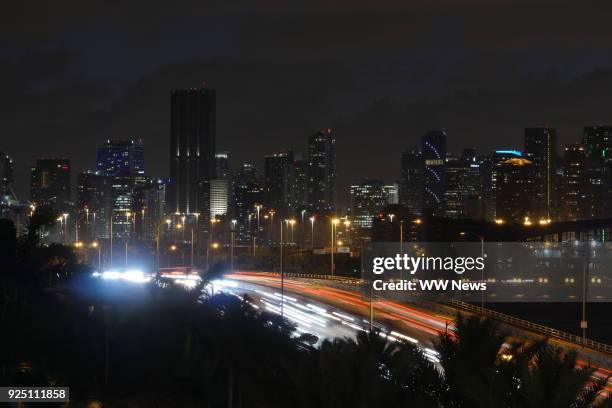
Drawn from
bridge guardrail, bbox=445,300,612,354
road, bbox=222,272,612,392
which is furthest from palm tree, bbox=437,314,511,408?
road, bbox=222,272,612,392

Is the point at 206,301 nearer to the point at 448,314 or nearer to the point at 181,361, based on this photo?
the point at 181,361

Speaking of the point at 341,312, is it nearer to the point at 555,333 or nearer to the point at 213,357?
the point at 555,333

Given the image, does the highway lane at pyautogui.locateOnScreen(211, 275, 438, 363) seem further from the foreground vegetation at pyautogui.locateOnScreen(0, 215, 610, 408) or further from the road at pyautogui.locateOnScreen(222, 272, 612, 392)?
the foreground vegetation at pyautogui.locateOnScreen(0, 215, 610, 408)

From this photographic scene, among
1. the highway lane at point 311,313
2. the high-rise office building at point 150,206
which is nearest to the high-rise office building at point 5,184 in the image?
the highway lane at point 311,313

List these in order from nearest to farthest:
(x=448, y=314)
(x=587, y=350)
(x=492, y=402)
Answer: (x=492, y=402) → (x=587, y=350) → (x=448, y=314)

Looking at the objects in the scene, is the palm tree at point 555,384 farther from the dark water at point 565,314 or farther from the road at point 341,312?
the dark water at point 565,314

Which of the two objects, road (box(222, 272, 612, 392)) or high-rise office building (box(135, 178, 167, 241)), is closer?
road (box(222, 272, 612, 392))

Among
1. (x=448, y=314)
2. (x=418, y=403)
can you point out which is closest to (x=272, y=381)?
(x=418, y=403)

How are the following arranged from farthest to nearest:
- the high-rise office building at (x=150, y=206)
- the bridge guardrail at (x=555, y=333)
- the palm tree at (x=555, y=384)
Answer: the high-rise office building at (x=150, y=206) < the bridge guardrail at (x=555, y=333) < the palm tree at (x=555, y=384)

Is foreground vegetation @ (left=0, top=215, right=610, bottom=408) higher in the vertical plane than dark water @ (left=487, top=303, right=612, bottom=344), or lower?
higher

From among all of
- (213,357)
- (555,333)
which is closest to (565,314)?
(555,333)

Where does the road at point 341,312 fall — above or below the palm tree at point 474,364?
below
